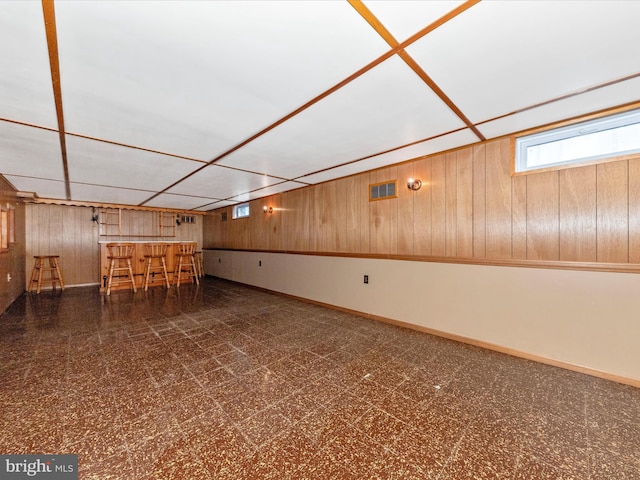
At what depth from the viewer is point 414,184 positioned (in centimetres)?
334

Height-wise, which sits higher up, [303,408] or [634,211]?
[634,211]

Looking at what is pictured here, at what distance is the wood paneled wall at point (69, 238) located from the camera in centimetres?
603

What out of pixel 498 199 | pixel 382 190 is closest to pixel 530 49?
pixel 498 199

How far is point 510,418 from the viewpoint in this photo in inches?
67.2

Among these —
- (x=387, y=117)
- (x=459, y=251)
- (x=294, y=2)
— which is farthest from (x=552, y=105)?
(x=294, y=2)

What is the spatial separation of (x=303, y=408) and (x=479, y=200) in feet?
8.70

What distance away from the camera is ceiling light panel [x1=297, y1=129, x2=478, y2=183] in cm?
268

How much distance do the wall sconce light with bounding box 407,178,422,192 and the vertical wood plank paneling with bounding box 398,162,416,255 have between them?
1.7 inches

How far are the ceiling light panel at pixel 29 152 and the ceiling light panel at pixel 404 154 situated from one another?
116 inches

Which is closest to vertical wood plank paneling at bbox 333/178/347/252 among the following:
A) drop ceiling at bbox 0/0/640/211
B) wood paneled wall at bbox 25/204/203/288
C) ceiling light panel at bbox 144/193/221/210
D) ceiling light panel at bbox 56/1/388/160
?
drop ceiling at bbox 0/0/640/211

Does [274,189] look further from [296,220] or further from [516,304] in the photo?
[516,304]

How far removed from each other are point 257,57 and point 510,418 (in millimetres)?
2712

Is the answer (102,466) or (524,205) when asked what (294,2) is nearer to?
(102,466)

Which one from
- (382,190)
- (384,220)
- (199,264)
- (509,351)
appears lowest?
(509,351)
